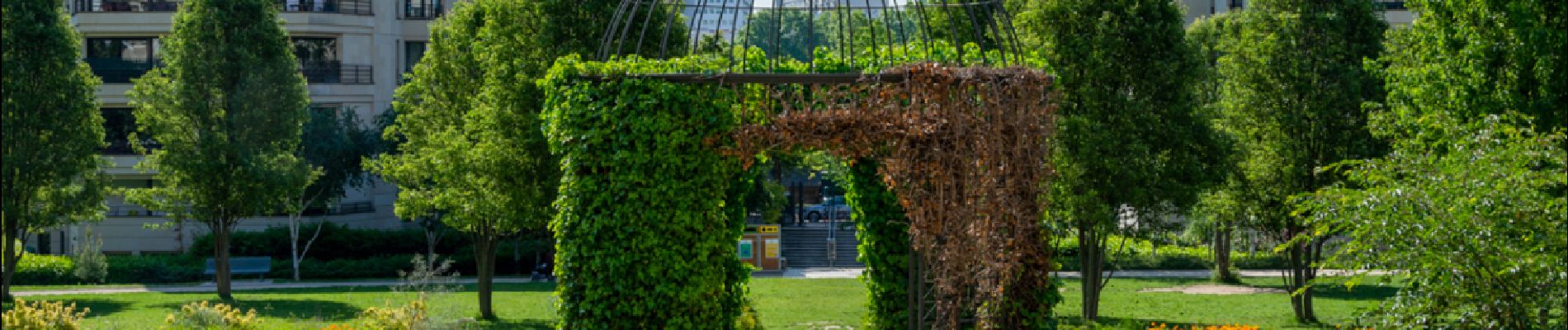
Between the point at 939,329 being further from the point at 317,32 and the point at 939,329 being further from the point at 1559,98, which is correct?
the point at 317,32

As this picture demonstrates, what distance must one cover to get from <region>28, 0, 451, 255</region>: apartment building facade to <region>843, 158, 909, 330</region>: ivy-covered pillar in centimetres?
2635

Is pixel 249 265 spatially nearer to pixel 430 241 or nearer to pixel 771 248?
pixel 430 241

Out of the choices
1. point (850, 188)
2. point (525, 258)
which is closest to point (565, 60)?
point (850, 188)

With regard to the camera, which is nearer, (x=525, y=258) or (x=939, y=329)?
(x=939, y=329)

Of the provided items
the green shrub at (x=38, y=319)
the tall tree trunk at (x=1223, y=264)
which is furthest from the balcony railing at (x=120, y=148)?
the tall tree trunk at (x=1223, y=264)

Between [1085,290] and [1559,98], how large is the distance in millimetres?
8383

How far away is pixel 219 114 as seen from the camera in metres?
25.5

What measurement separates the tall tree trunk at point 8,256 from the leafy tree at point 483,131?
250 inches

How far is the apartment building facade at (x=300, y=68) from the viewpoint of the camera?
3834 cm

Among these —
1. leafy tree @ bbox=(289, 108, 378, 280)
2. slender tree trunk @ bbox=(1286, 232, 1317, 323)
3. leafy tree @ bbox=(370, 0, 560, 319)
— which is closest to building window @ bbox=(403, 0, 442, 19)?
leafy tree @ bbox=(289, 108, 378, 280)

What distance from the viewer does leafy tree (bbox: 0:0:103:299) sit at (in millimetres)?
22906

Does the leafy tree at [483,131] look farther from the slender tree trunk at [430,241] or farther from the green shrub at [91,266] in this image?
the green shrub at [91,266]

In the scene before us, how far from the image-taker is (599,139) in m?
11.8

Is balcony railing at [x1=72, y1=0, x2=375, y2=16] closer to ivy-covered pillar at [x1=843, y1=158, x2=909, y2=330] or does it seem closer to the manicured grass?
the manicured grass
